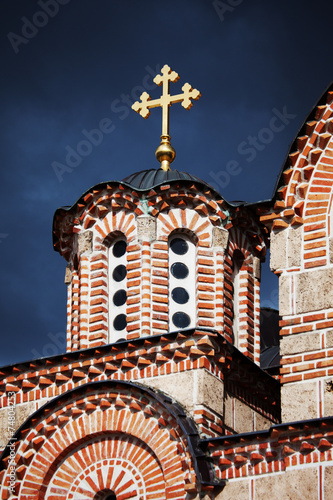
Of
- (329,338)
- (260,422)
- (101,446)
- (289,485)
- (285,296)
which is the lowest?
(289,485)

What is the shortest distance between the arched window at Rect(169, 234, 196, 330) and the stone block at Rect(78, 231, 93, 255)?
5.17 feet

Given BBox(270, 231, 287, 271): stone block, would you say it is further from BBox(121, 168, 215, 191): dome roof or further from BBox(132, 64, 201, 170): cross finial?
BBox(132, 64, 201, 170): cross finial

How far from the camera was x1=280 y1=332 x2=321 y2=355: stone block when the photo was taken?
20.8 metres

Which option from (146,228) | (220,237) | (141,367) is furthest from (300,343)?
(146,228)

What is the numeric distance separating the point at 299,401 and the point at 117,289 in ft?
17.2

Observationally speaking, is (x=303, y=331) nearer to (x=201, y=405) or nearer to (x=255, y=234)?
(x=201, y=405)

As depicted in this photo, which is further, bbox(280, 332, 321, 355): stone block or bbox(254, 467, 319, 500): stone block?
bbox(280, 332, 321, 355): stone block

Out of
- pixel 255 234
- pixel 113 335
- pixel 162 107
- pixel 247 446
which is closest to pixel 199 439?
pixel 247 446

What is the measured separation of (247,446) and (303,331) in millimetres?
2158

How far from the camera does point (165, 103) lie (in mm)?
26828

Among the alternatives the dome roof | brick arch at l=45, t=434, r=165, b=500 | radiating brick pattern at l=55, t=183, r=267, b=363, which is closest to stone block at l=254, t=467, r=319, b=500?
brick arch at l=45, t=434, r=165, b=500

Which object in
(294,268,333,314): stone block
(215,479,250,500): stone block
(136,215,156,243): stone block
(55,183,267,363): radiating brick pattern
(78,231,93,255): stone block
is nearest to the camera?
(215,479,250,500): stone block

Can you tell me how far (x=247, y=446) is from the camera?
66.4 ft

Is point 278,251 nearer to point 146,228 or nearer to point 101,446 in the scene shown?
point 146,228
